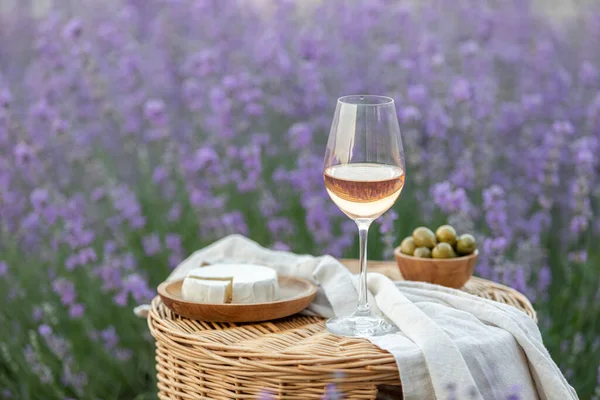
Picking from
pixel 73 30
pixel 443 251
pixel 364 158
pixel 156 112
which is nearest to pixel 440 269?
pixel 443 251

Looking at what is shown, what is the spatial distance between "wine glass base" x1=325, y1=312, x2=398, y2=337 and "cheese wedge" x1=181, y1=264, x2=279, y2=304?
18 centimetres

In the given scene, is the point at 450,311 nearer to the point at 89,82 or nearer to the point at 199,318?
the point at 199,318

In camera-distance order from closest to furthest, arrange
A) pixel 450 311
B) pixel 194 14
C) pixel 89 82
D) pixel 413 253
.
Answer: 1. pixel 450 311
2. pixel 413 253
3. pixel 89 82
4. pixel 194 14

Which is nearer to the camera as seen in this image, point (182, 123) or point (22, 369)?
point (22, 369)

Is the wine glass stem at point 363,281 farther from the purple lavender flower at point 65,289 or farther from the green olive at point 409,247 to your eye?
the purple lavender flower at point 65,289

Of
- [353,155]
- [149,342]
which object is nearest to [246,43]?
[149,342]

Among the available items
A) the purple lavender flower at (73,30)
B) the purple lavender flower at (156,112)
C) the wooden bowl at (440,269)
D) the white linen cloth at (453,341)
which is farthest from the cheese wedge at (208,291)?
the purple lavender flower at (73,30)

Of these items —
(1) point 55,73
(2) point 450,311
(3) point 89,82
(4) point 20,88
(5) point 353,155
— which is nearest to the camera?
(5) point 353,155

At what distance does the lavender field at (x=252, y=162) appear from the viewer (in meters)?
3.22

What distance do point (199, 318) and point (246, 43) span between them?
107 inches

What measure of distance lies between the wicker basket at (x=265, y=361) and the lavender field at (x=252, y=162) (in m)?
0.79

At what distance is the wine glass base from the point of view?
1828mm

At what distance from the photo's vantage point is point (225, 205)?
12.5ft

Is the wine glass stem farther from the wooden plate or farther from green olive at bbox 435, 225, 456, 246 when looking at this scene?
green olive at bbox 435, 225, 456, 246
